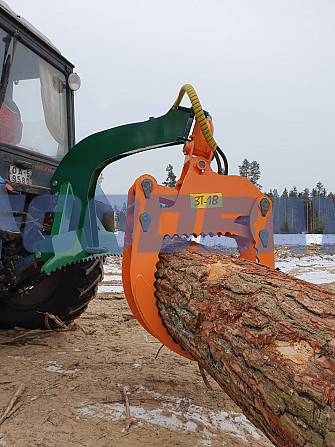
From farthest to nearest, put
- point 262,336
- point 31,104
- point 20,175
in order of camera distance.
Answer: point 31,104 < point 20,175 < point 262,336

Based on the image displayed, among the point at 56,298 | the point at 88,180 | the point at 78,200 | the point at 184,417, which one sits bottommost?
the point at 184,417

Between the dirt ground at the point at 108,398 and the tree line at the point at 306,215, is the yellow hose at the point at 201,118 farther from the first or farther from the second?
the tree line at the point at 306,215

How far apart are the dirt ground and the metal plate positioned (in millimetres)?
1609

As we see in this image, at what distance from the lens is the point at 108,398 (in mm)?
2746

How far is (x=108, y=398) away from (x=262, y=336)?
1.52 metres

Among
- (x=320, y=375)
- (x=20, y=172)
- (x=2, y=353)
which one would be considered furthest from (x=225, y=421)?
(x=20, y=172)

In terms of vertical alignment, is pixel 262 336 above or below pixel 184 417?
above

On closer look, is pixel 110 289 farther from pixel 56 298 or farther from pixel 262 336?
pixel 262 336

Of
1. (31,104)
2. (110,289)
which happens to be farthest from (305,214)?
(31,104)

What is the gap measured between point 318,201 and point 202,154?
3881 cm

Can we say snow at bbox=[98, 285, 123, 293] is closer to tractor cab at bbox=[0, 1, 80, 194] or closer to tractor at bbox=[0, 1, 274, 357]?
tractor at bbox=[0, 1, 274, 357]

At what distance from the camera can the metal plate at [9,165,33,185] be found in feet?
11.3

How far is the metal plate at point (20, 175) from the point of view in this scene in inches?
136

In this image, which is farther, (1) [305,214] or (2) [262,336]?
(1) [305,214]
